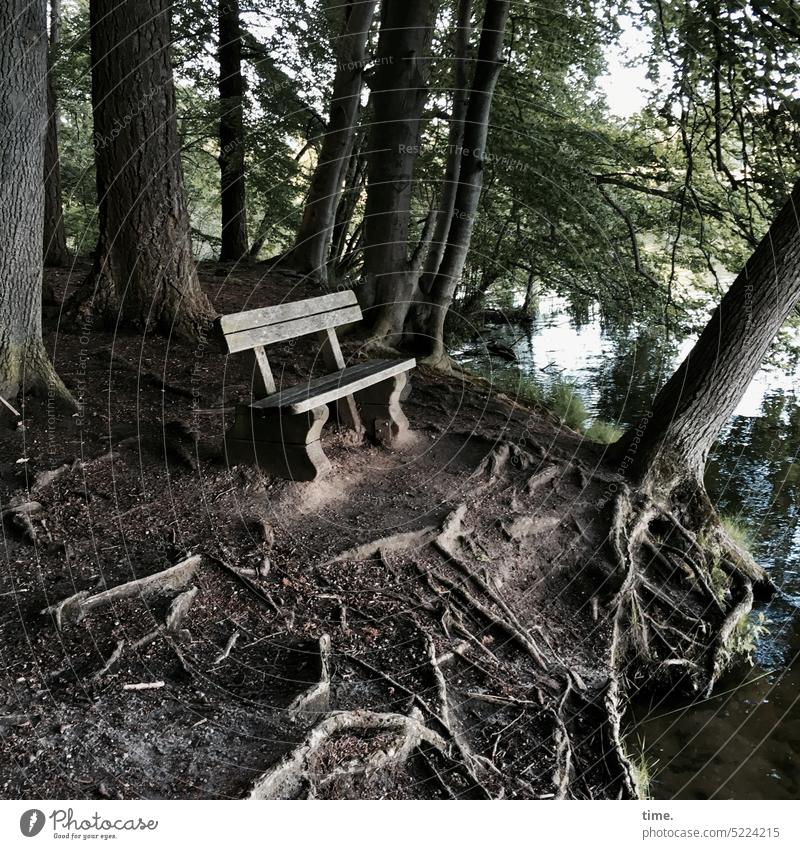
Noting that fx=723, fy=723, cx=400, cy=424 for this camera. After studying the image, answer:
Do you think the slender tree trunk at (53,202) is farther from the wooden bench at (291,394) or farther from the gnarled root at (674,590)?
the gnarled root at (674,590)

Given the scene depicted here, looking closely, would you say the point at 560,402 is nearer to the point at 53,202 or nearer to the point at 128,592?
the point at 128,592

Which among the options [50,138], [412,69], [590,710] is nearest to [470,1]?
[412,69]

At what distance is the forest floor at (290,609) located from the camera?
2.89 metres

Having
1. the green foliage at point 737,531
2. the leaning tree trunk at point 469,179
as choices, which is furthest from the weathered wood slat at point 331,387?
the green foliage at point 737,531

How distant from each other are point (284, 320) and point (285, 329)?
0.28 feet

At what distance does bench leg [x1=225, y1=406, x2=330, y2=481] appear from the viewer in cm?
460

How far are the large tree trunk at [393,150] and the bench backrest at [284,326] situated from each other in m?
1.62

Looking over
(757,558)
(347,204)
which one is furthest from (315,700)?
(347,204)

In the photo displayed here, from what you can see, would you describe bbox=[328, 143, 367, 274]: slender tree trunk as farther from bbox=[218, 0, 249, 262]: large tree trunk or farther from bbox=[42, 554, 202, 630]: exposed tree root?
bbox=[42, 554, 202, 630]: exposed tree root

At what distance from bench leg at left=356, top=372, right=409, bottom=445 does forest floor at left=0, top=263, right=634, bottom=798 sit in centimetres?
20

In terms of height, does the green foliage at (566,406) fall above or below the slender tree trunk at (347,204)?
below

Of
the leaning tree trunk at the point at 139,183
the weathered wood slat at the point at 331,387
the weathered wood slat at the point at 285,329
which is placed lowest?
the weathered wood slat at the point at 331,387

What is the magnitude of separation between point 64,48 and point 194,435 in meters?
8.52

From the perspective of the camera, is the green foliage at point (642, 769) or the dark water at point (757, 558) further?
the dark water at point (757, 558)
